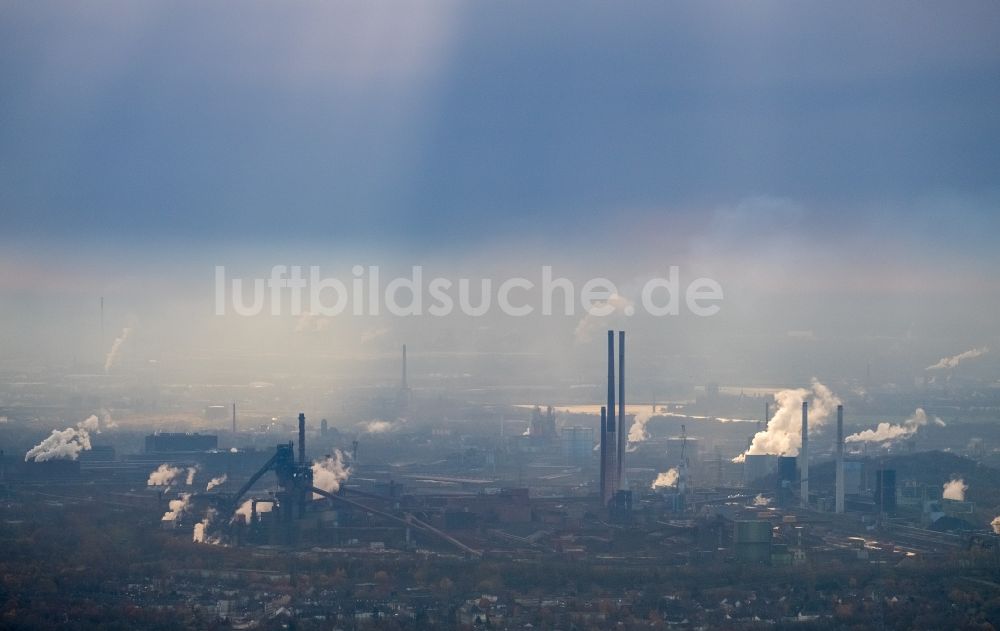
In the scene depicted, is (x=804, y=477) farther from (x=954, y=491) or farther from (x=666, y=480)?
(x=666, y=480)

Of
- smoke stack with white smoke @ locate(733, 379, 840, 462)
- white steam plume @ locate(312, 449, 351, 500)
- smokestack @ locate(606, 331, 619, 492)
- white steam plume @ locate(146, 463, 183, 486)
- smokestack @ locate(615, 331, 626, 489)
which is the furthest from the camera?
smoke stack with white smoke @ locate(733, 379, 840, 462)

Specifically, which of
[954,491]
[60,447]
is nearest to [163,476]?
[60,447]

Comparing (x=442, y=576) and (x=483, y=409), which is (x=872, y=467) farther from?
(x=483, y=409)

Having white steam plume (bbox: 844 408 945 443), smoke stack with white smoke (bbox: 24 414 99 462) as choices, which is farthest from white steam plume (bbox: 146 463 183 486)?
white steam plume (bbox: 844 408 945 443)

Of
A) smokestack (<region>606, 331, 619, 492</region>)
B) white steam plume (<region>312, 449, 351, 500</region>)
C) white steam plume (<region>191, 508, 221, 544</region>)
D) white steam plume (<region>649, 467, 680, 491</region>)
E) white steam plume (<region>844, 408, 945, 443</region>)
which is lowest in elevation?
white steam plume (<region>191, 508, 221, 544</region>)

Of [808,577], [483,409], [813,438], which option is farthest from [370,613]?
[483,409]

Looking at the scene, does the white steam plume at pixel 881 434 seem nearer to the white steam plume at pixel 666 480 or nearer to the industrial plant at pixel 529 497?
the industrial plant at pixel 529 497

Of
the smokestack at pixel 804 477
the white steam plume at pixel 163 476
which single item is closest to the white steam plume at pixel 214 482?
the white steam plume at pixel 163 476

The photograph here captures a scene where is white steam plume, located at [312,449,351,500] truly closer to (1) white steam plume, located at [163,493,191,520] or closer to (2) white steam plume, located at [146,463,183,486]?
(1) white steam plume, located at [163,493,191,520]
